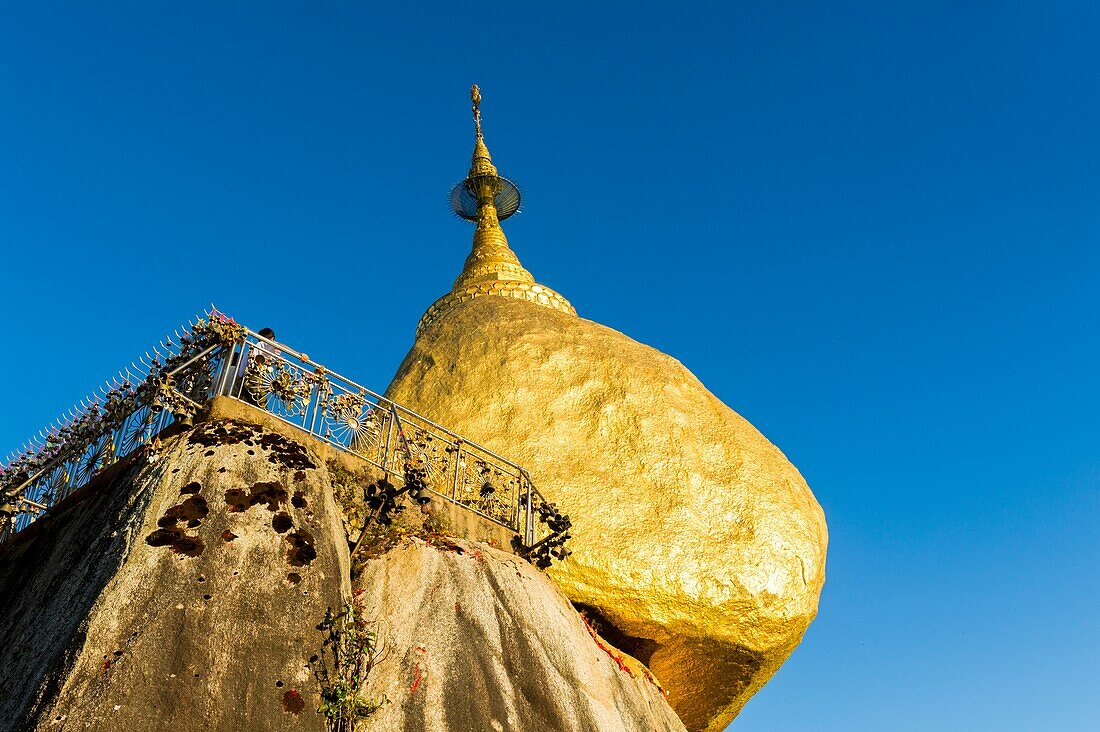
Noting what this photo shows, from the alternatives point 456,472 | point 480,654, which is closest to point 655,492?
point 456,472

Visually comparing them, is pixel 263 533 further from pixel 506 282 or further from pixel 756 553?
pixel 506 282

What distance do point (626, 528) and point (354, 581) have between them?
5286 mm

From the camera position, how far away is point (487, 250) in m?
25.4

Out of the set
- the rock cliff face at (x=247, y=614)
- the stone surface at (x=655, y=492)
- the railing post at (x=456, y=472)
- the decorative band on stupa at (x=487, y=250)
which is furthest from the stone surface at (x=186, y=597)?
the decorative band on stupa at (x=487, y=250)

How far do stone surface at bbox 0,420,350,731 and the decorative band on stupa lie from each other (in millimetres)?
11416

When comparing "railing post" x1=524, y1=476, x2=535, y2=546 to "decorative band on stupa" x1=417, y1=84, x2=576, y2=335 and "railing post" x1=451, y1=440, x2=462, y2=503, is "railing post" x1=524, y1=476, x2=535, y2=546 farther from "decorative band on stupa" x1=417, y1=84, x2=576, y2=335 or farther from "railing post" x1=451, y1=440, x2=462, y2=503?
"decorative band on stupa" x1=417, y1=84, x2=576, y2=335

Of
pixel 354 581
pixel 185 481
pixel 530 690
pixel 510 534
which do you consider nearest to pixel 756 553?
pixel 510 534

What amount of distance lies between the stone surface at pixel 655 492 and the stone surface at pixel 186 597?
546 centimetres

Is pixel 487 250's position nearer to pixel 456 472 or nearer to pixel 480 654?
pixel 456 472

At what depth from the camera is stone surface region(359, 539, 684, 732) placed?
30.2 feet

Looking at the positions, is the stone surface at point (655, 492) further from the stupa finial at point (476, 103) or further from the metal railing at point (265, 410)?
the stupa finial at point (476, 103)

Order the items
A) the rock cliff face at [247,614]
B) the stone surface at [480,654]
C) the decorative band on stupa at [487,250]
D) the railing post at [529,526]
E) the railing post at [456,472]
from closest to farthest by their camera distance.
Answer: the rock cliff face at [247,614] < the stone surface at [480,654] < the railing post at [456,472] < the railing post at [529,526] < the decorative band on stupa at [487,250]

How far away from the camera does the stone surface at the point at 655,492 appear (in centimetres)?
1420

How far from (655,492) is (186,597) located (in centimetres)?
845
